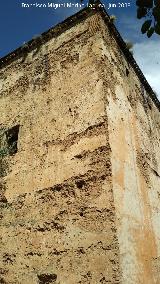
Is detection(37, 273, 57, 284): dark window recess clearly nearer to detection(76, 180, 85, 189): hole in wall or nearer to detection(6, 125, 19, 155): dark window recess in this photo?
detection(76, 180, 85, 189): hole in wall

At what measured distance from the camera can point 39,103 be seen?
6691mm

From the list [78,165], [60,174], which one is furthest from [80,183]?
[60,174]

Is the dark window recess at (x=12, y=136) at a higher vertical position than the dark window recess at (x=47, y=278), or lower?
higher

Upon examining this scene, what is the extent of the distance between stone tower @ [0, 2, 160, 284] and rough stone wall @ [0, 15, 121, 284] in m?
0.02

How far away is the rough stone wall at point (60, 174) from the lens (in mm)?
4777

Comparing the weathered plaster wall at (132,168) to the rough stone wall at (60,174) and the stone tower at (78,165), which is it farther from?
the rough stone wall at (60,174)

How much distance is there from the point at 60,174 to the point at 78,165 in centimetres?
36

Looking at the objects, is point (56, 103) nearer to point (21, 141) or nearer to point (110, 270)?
point (21, 141)

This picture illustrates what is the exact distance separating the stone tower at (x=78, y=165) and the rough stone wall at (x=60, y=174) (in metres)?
0.02

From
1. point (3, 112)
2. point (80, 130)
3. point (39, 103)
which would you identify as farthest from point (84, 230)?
point (3, 112)

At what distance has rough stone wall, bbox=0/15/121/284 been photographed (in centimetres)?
478

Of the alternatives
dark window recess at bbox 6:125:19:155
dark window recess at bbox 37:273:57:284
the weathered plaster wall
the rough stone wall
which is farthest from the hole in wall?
dark window recess at bbox 6:125:19:155

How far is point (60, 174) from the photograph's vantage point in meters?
5.56

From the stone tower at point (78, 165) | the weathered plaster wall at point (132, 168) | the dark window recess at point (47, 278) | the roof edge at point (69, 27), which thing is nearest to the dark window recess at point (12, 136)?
the stone tower at point (78, 165)
